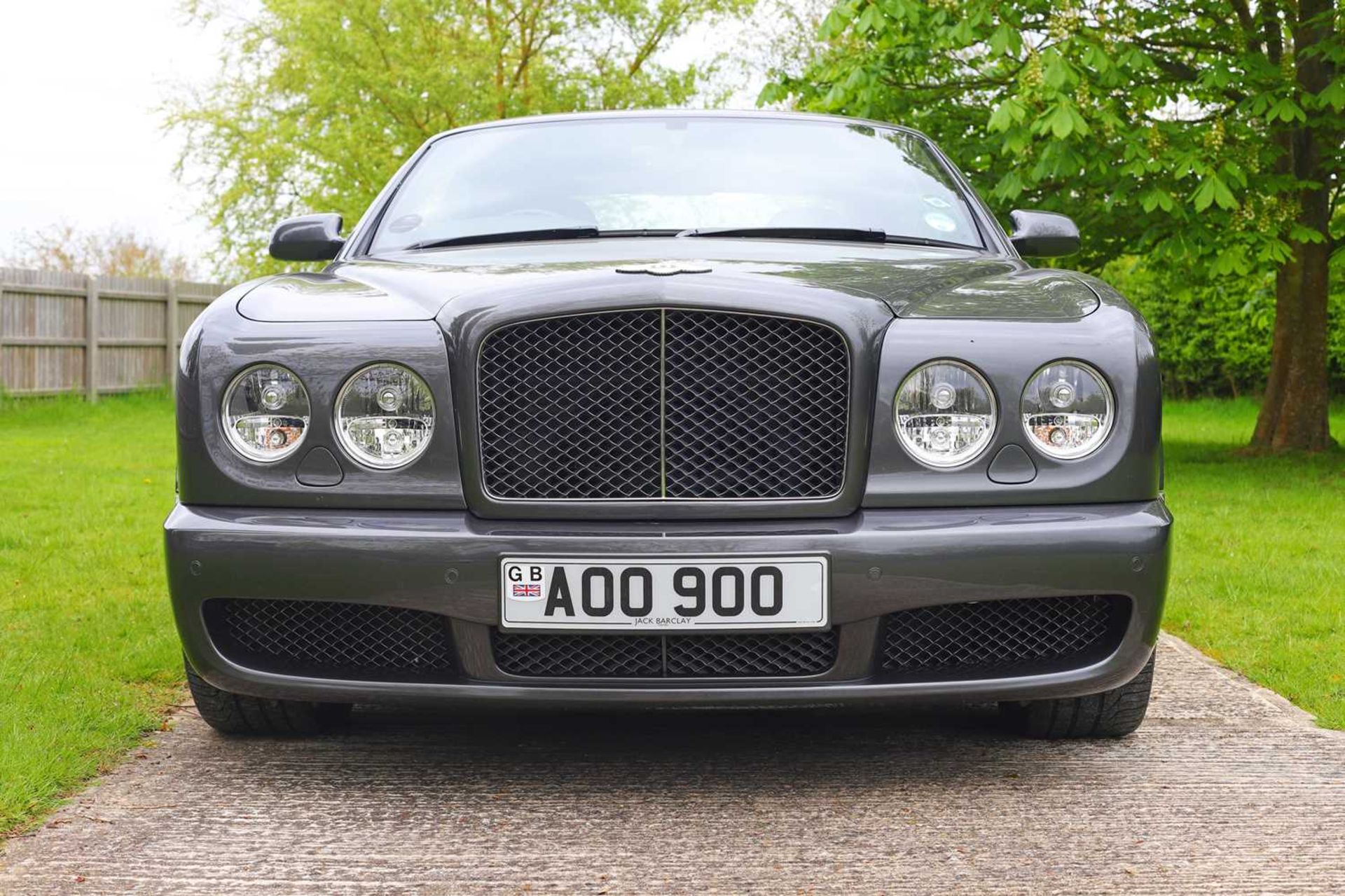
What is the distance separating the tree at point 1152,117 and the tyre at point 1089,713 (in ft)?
19.7

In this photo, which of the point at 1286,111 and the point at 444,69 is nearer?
the point at 1286,111

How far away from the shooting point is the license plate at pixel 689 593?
2832mm

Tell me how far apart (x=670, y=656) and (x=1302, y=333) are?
37.5 feet

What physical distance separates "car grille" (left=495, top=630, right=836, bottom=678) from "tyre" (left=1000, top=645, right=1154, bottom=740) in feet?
2.55

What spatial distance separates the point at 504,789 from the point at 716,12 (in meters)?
24.6

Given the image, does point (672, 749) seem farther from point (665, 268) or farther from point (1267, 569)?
point (1267, 569)

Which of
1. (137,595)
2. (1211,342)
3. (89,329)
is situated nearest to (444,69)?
(89,329)

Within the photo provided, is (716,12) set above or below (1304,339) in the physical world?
above

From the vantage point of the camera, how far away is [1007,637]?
3.04 m

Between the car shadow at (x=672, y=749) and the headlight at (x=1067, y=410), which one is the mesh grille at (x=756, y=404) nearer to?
the headlight at (x=1067, y=410)

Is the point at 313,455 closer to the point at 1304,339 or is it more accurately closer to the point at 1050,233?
the point at 1050,233

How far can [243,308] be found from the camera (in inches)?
125

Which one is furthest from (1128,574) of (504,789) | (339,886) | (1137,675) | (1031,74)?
(1031,74)

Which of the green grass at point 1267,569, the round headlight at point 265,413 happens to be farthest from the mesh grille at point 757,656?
the green grass at point 1267,569
